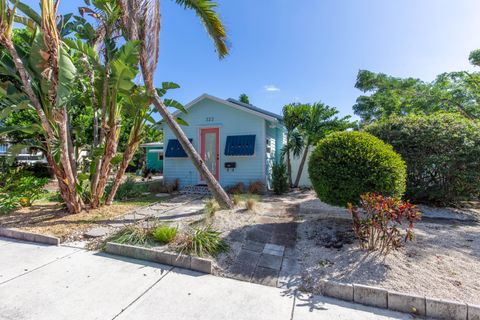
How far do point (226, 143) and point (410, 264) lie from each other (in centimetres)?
771

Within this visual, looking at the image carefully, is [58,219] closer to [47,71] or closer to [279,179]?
[47,71]

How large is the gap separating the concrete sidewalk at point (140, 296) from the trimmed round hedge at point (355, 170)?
2094mm

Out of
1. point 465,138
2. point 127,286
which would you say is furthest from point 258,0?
point 127,286

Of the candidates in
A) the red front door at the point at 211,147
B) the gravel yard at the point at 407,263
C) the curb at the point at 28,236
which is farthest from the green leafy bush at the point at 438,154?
the curb at the point at 28,236

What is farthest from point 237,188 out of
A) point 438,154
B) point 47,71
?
point 47,71

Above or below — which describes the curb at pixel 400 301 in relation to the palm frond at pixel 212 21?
below

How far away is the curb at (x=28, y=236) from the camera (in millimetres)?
3932

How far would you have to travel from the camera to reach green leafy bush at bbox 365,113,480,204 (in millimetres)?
5672

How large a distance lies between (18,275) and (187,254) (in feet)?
7.10

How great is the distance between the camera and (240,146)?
30.9 ft

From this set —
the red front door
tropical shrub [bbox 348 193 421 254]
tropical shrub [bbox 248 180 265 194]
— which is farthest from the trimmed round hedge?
the red front door

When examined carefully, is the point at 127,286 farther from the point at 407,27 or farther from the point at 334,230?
the point at 407,27

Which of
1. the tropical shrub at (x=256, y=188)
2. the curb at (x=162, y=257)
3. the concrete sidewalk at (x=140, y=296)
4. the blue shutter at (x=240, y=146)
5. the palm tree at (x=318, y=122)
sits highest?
the palm tree at (x=318, y=122)

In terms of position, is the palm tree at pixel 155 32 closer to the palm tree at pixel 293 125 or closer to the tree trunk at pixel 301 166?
the palm tree at pixel 293 125
